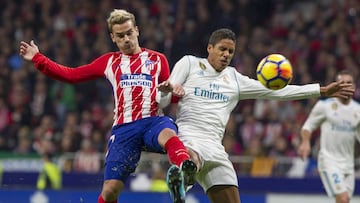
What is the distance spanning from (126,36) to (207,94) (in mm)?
930

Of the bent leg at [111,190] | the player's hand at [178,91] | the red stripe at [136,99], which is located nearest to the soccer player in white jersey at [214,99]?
the red stripe at [136,99]

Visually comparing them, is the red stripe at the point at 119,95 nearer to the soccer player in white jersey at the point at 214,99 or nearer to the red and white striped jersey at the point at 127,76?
the red and white striped jersey at the point at 127,76

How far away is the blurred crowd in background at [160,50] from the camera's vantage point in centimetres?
1681

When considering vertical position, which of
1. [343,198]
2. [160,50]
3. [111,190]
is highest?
[160,50]

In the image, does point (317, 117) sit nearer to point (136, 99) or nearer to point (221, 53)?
point (221, 53)

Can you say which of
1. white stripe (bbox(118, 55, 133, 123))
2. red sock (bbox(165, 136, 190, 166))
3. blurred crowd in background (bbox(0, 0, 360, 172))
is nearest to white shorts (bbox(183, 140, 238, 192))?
red sock (bbox(165, 136, 190, 166))

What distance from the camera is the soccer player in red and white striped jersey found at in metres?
8.49

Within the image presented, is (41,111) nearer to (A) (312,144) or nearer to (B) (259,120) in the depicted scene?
(B) (259,120)

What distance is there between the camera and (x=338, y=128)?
11.8 meters

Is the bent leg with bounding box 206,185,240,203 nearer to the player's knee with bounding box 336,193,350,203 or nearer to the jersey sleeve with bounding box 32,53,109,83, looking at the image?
the jersey sleeve with bounding box 32,53,109,83

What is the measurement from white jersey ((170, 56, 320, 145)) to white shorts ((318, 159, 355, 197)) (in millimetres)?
2958

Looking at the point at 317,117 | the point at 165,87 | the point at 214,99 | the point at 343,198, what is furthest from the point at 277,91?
the point at 343,198

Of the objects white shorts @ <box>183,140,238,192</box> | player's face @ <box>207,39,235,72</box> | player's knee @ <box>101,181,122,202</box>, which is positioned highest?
player's face @ <box>207,39,235,72</box>

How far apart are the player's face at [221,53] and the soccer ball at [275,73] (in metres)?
0.35
